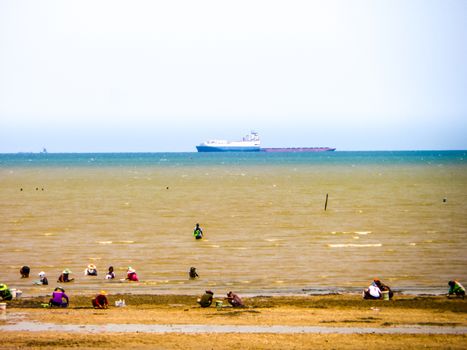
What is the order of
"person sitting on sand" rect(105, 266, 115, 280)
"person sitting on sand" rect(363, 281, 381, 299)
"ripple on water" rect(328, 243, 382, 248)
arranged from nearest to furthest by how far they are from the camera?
"person sitting on sand" rect(363, 281, 381, 299) < "person sitting on sand" rect(105, 266, 115, 280) < "ripple on water" rect(328, 243, 382, 248)

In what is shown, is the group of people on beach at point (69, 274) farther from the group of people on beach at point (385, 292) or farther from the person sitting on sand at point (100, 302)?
the group of people on beach at point (385, 292)

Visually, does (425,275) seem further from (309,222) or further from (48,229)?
(48,229)

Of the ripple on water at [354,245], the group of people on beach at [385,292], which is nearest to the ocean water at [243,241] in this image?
the ripple on water at [354,245]

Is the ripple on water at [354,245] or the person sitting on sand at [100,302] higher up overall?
the person sitting on sand at [100,302]

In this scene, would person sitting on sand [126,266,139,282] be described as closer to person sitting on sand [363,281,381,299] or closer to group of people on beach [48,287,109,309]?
group of people on beach [48,287,109,309]

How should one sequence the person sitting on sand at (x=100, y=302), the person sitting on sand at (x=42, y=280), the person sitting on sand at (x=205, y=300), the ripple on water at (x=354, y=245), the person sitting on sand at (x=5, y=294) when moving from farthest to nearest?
1. the ripple on water at (x=354, y=245)
2. the person sitting on sand at (x=42, y=280)
3. the person sitting on sand at (x=5, y=294)
4. the person sitting on sand at (x=205, y=300)
5. the person sitting on sand at (x=100, y=302)

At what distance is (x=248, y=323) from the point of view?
25578 mm

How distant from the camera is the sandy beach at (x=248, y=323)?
22.7 m

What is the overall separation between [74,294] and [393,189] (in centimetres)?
8678

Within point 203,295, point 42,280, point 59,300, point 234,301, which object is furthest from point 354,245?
point 59,300

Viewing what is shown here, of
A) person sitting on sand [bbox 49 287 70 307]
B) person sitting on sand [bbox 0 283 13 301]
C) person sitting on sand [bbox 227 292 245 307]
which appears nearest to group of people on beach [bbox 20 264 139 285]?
person sitting on sand [bbox 0 283 13 301]

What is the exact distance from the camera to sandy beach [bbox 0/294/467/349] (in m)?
22.7

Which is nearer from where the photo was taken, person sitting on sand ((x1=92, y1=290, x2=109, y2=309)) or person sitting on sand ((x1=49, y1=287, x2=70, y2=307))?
person sitting on sand ((x1=92, y1=290, x2=109, y2=309))

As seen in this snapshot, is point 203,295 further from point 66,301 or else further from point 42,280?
point 42,280
